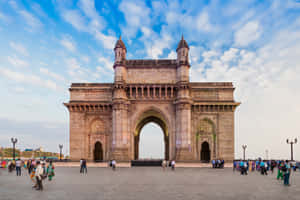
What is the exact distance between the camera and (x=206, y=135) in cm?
4041

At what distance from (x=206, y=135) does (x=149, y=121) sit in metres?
12.2

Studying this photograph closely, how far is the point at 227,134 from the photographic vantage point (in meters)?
40.1

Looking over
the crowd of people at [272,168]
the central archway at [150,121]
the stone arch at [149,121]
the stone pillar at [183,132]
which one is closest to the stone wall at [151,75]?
the stone arch at [149,121]

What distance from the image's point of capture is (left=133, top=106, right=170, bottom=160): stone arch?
132 ft

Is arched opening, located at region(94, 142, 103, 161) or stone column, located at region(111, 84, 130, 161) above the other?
stone column, located at region(111, 84, 130, 161)

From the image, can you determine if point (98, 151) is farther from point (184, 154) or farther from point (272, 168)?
point (272, 168)

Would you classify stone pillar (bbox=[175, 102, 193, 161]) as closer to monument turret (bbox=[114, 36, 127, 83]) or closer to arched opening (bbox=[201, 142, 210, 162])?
arched opening (bbox=[201, 142, 210, 162])

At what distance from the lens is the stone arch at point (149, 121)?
1585 inches

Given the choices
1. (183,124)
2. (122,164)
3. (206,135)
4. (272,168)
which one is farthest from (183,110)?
(272,168)

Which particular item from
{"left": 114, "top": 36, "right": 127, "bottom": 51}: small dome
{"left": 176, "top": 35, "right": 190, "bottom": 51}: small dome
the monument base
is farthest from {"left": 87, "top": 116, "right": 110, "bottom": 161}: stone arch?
{"left": 176, "top": 35, "right": 190, "bottom": 51}: small dome

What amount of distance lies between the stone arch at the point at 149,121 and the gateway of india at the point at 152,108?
211 mm

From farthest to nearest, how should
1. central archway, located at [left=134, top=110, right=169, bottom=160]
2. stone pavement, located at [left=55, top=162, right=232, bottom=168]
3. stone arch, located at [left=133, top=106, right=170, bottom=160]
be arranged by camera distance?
central archway, located at [left=134, top=110, right=169, bottom=160], stone arch, located at [left=133, top=106, right=170, bottom=160], stone pavement, located at [left=55, top=162, right=232, bottom=168]

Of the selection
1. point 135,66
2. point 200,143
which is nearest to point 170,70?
point 135,66

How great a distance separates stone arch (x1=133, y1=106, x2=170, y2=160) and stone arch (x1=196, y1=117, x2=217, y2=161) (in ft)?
16.1
